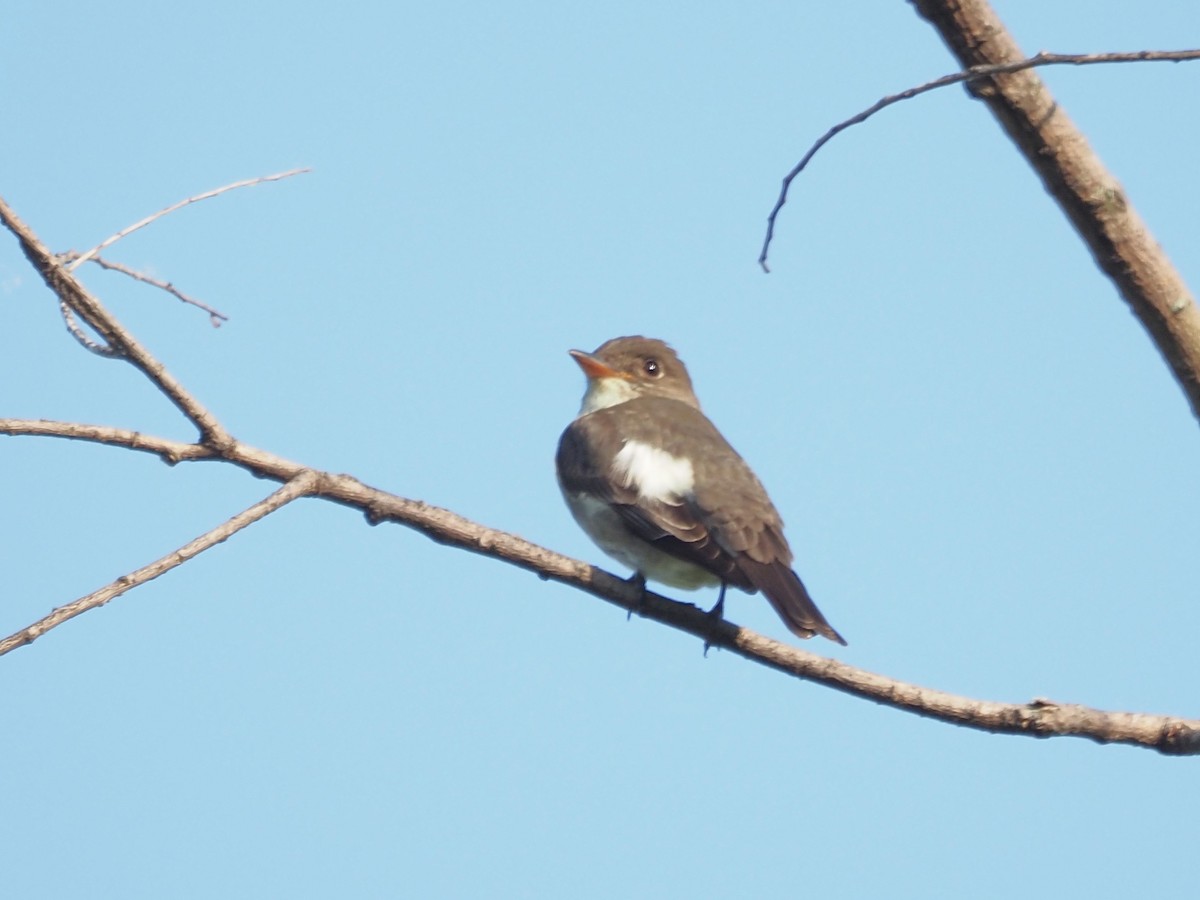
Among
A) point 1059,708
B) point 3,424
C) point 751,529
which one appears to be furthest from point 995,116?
point 751,529

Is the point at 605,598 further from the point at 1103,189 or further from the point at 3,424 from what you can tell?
the point at 1103,189

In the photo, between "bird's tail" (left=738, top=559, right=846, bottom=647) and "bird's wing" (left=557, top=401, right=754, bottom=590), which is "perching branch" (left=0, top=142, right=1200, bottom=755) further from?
"bird's wing" (left=557, top=401, right=754, bottom=590)

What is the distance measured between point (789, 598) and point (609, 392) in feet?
9.91

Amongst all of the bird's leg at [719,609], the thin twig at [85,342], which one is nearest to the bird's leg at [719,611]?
the bird's leg at [719,609]

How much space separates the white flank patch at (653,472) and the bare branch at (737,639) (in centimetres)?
128

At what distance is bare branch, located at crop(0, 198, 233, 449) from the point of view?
3.59 m

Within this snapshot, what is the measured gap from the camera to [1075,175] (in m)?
2.44

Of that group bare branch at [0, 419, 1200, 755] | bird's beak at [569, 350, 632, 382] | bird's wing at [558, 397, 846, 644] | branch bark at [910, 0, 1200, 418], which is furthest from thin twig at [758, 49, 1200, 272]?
bird's beak at [569, 350, 632, 382]

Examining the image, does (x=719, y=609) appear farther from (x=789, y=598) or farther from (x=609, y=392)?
(x=609, y=392)

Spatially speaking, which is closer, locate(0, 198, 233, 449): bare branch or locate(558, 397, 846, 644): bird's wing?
locate(0, 198, 233, 449): bare branch

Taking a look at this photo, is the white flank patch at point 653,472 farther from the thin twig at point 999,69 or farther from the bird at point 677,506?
the thin twig at point 999,69

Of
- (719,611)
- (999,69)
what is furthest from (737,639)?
(999,69)

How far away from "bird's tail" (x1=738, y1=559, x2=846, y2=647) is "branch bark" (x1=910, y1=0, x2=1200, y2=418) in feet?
10.1

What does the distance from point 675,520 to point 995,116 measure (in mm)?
3849
